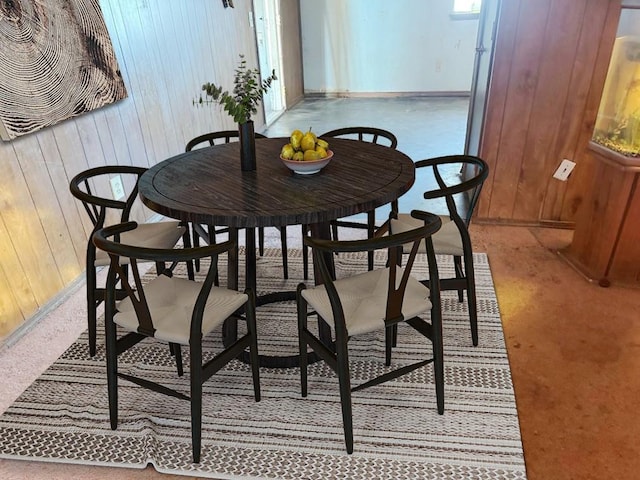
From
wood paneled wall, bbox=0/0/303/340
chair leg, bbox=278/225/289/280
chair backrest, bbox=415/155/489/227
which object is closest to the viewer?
chair backrest, bbox=415/155/489/227

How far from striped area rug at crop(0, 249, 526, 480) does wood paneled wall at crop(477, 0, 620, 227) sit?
4.39 ft

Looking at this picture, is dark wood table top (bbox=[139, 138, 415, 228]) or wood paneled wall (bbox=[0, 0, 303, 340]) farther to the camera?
wood paneled wall (bbox=[0, 0, 303, 340])

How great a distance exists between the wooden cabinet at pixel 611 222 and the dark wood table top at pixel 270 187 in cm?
113

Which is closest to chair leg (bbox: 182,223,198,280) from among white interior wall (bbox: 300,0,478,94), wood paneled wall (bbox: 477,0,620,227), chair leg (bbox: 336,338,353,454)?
chair leg (bbox: 336,338,353,454)

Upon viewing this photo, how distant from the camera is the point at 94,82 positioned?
2473 mm

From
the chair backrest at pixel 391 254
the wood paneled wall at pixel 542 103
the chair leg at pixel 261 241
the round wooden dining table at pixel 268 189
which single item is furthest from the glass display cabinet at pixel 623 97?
the chair leg at pixel 261 241

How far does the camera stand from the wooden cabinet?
2.18 meters

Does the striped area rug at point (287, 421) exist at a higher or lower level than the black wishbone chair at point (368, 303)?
lower

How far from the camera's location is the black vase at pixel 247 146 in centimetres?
178

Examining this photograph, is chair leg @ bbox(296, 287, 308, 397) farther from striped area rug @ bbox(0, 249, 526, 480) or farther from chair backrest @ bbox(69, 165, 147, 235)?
chair backrest @ bbox(69, 165, 147, 235)

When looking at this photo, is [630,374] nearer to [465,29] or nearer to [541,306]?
[541,306]

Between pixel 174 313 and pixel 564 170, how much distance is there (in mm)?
2542

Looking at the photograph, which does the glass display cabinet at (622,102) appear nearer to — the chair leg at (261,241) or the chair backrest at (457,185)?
the chair backrest at (457,185)

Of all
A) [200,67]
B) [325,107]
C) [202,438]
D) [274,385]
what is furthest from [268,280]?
[325,107]
